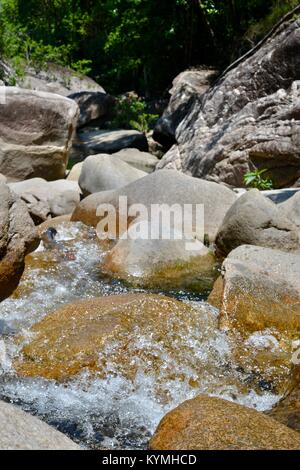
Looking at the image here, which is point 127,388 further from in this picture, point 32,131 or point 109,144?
point 109,144

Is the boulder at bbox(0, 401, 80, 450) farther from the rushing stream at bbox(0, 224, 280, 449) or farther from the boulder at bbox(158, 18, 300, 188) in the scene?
the boulder at bbox(158, 18, 300, 188)

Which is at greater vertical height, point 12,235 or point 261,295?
point 12,235

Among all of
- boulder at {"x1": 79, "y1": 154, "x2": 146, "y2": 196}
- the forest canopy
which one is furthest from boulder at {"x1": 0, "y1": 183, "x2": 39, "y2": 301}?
the forest canopy

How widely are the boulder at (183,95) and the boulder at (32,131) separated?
12.2 feet

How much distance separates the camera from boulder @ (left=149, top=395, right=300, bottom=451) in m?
2.88

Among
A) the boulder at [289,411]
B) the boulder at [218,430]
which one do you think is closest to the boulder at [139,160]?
the boulder at [289,411]

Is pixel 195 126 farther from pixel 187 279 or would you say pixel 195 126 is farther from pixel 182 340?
pixel 182 340

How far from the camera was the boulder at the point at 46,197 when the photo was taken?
9078 mm

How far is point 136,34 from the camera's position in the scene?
20109 mm

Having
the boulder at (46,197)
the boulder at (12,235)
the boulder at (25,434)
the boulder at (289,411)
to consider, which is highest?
the boulder at (12,235)


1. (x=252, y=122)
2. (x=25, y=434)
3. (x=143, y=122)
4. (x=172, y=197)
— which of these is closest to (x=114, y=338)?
(x=25, y=434)

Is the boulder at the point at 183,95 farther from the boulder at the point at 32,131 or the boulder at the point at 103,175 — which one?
the boulder at the point at 103,175

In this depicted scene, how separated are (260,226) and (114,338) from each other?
2931 millimetres

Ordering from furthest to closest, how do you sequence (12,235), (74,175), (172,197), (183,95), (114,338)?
(183,95), (74,175), (172,197), (114,338), (12,235)
